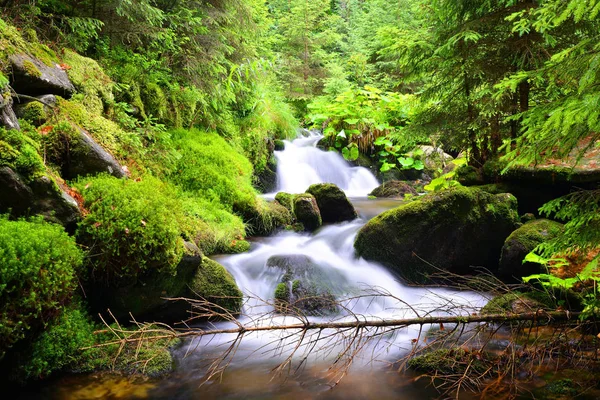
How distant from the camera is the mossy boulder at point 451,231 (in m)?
5.97

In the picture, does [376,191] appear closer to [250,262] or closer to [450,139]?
[450,139]

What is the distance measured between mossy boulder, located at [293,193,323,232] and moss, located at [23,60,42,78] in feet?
16.6

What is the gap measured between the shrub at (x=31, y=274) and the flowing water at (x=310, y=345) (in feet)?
2.43

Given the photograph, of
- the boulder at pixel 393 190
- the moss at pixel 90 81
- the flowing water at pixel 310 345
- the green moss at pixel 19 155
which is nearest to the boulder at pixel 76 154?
the green moss at pixel 19 155

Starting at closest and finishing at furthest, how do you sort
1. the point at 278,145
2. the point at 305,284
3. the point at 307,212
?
the point at 305,284
the point at 307,212
the point at 278,145

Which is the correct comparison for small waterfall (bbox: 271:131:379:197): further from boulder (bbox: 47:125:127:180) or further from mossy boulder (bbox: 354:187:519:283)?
boulder (bbox: 47:125:127:180)

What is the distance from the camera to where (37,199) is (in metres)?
3.55

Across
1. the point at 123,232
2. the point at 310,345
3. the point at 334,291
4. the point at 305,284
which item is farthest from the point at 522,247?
the point at 123,232

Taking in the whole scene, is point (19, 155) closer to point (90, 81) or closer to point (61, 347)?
point (61, 347)

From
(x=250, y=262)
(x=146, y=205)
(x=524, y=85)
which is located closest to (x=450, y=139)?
(x=524, y=85)

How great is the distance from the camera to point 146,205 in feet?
14.0

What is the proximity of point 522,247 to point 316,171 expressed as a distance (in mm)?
8053

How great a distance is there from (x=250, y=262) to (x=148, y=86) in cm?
355

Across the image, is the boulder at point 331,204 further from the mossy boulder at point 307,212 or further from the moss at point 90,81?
the moss at point 90,81
